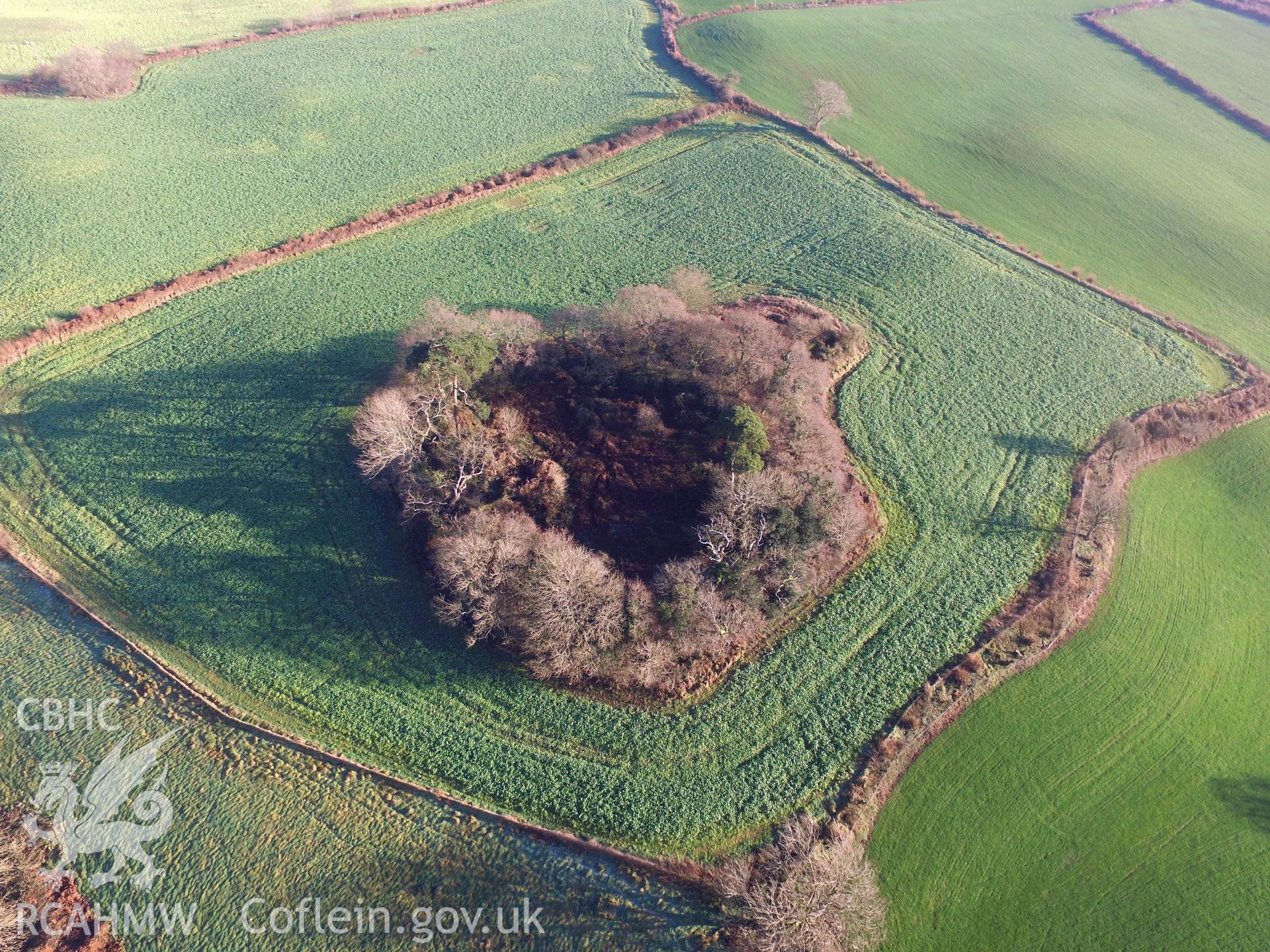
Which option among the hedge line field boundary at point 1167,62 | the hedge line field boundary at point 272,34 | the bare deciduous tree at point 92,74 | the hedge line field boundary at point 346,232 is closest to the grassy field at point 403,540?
the hedge line field boundary at point 346,232

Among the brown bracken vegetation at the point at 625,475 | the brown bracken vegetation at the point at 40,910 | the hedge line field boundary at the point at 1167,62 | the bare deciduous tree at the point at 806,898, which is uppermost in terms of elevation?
the hedge line field boundary at the point at 1167,62

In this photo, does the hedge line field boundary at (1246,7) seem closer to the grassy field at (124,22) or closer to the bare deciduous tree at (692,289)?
the bare deciduous tree at (692,289)

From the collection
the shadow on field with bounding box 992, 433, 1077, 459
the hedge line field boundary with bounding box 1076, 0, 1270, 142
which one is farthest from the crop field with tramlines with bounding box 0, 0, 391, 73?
the hedge line field boundary with bounding box 1076, 0, 1270, 142

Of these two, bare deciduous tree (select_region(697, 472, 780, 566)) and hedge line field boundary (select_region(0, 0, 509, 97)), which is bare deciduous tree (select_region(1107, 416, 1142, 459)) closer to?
bare deciduous tree (select_region(697, 472, 780, 566))

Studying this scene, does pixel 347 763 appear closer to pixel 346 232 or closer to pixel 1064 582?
pixel 1064 582

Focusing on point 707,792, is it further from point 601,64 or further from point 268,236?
point 601,64

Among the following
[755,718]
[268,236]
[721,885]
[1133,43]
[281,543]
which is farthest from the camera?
[1133,43]

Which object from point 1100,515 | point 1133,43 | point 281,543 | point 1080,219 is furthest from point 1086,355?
point 1133,43
